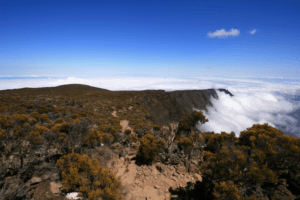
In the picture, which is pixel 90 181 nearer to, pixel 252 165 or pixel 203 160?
pixel 203 160

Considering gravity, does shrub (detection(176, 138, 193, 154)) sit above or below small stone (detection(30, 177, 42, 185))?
below

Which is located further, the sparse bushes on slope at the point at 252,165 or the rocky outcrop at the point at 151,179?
the rocky outcrop at the point at 151,179

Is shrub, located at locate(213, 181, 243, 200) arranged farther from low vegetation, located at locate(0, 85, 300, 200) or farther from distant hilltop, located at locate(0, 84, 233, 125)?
distant hilltop, located at locate(0, 84, 233, 125)

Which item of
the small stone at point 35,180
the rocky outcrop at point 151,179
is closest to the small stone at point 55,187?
the small stone at point 35,180

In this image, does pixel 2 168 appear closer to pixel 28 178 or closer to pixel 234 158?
pixel 28 178

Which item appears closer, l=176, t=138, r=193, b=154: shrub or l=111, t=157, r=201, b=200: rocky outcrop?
l=111, t=157, r=201, b=200: rocky outcrop

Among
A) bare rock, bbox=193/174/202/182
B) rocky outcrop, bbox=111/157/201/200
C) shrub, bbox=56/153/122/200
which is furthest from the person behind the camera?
bare rock, bbox=193/174/202/182

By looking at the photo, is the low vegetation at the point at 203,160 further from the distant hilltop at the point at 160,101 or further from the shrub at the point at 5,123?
the distant hilltop at the point at 160,101

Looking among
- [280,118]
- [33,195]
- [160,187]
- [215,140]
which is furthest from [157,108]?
[280,118]

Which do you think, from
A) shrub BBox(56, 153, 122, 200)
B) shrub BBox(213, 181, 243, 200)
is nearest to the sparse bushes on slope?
shrub BBox(213, 181, 243, 200)
